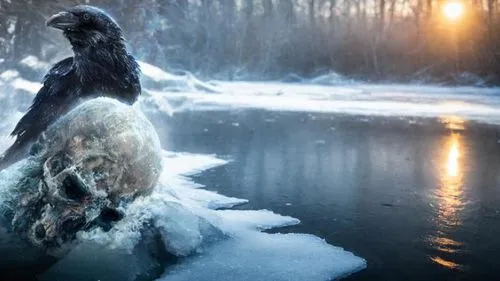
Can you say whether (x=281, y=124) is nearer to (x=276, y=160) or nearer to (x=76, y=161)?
(x=276, y=160)

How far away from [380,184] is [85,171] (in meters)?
4.17

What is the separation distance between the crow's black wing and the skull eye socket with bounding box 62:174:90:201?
2.78ft

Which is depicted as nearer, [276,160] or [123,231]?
[123,231]

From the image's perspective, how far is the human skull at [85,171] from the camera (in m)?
3.89

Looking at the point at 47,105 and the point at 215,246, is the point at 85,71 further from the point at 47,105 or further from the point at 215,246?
the point at 215,246

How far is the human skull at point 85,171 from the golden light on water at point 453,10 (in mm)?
34293

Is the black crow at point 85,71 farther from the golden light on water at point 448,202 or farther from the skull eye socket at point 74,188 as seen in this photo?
the golden light on water at point 448,202

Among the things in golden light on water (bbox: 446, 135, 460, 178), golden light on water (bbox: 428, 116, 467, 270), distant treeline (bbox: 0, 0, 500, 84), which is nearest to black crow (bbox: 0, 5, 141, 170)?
golden light on water (bbox: 428, 116, 467, 270)

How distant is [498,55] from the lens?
29.4 metres

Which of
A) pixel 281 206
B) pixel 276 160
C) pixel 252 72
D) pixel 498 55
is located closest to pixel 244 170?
pixel 276 160

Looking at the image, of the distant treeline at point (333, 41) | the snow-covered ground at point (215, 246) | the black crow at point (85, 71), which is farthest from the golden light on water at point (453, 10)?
the black crow at point (85, 71)

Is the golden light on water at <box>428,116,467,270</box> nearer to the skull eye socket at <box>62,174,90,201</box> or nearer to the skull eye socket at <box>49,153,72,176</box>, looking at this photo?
the skull eye socket at <box>62,174,90,201</box>

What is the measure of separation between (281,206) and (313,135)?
5985 mm

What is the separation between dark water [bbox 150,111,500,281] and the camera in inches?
169
